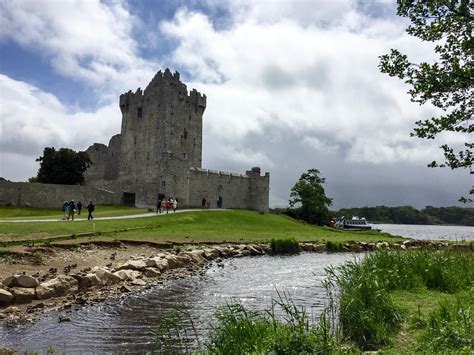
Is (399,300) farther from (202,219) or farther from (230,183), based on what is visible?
(230,183)

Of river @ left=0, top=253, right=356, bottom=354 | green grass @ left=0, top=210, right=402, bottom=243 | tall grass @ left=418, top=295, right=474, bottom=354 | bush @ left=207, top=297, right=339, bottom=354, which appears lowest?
river @ left=0, top=253, right=356, bottom=354

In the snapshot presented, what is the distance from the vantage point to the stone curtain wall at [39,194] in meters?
47.6

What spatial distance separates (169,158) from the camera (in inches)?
2172

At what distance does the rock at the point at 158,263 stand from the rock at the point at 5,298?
691cm

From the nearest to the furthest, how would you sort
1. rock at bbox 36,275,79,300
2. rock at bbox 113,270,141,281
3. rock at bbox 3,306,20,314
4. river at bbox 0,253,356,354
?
river at bbox 0,253,356,354, rock at bbox 3,306,20,314, rock at bbox 36,275,79,300, rock at bbox 113,270,141,281

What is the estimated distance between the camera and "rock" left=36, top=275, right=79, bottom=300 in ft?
40.4

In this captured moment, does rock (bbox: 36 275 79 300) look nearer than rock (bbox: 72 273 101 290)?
Yes

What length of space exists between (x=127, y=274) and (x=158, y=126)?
47868 mm

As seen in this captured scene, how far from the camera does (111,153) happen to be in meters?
72.5

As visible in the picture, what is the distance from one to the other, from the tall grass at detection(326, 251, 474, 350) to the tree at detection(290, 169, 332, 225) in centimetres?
5329

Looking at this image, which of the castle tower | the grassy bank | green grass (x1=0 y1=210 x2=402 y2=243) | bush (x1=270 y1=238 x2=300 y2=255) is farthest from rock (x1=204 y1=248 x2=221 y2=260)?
the castle tower

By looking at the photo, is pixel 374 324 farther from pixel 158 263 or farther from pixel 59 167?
pixel 59 167

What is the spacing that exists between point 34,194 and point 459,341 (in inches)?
1978

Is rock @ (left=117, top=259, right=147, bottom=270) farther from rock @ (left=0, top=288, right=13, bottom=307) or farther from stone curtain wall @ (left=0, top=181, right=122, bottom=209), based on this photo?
stone curtain wall @ (left=0, top=181, right=122, bottom=209)
